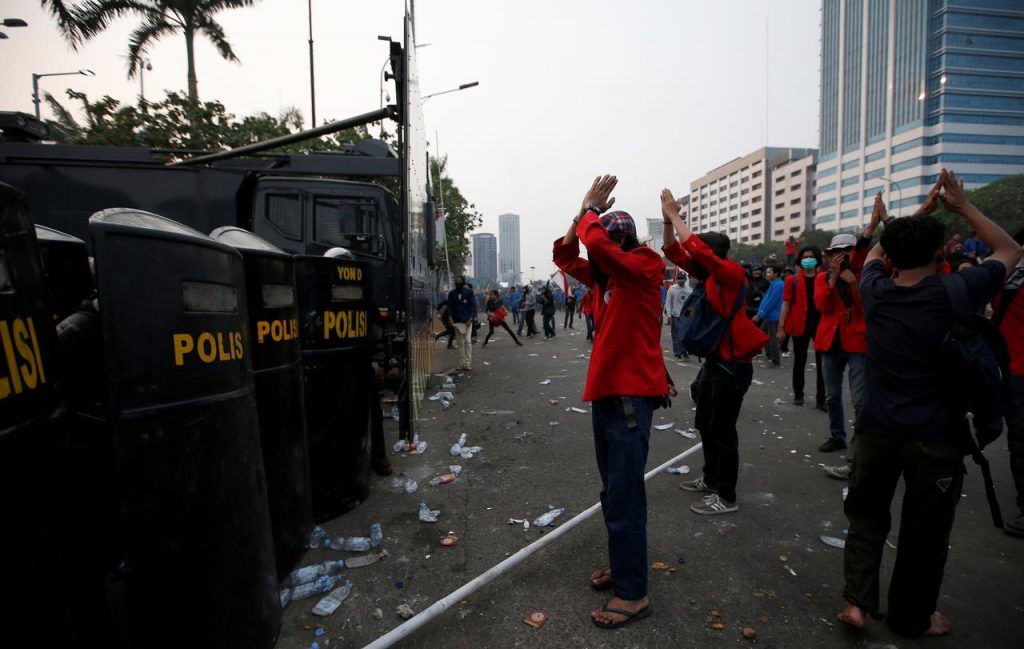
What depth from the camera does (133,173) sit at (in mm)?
6488

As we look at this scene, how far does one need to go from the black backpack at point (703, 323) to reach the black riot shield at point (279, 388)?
2.59 meters

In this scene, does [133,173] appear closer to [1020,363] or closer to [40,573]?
[40,573]

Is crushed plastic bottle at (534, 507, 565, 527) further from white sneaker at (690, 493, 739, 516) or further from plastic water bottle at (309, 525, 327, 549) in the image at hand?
plastic water bottle at (309, 525, 327, 549)

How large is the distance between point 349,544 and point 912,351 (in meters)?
3.21

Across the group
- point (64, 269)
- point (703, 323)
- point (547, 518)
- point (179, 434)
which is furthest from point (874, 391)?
point (64, 269)

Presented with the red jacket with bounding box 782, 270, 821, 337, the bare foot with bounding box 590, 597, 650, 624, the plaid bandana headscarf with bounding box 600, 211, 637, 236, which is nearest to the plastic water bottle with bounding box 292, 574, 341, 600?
the bare foot with bounding box 590, 597, 650, 624

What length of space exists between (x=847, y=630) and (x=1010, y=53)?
131829mm

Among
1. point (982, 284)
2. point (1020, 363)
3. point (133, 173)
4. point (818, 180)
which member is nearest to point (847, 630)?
point (982, 284)

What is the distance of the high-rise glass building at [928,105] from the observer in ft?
281

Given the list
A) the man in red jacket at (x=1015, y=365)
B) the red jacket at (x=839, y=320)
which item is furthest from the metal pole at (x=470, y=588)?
the red jacket at (x=839, y=320)

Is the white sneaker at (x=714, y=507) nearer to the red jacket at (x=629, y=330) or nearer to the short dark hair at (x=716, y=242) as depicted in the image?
the red jacket at (x=629, y=330)

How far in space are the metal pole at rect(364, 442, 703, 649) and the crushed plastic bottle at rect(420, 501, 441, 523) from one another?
2.63 feet

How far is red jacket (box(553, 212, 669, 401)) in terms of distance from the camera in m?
2.52

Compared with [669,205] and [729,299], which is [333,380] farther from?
[729,299]
